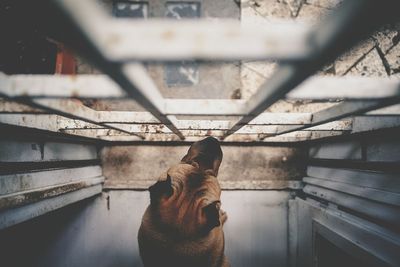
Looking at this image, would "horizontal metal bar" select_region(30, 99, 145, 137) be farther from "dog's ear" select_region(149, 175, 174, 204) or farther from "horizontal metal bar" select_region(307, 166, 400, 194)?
"horizontal metal bar" select_region(307, 166, 400, 194)

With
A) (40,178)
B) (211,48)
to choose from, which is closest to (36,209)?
(40,178)

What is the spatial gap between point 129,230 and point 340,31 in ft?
12.2

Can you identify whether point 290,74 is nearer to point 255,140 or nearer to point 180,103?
point 180,103

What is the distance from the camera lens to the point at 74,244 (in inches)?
141

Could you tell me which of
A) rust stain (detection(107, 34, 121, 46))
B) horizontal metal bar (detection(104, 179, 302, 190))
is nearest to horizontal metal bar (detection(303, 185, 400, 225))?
horizontal metal bar (detection(104, 179, 302, 190))

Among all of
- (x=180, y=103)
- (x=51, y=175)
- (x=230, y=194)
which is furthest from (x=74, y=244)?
(x=180, y=103)

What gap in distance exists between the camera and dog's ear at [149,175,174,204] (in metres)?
1.65

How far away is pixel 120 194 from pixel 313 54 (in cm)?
347

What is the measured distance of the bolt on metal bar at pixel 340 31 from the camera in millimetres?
451

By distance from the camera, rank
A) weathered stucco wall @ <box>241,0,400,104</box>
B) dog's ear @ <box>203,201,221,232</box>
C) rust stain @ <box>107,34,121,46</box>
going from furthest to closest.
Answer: weathered stucco wall @ <box>241,0,400,104</box> < dog's ear @ <box>203,201,221,232</box> < rust stain @ <box>107,34,121,46</box>

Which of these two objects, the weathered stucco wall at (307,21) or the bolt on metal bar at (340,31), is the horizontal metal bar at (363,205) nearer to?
the weathered stucco wall at (307,21)

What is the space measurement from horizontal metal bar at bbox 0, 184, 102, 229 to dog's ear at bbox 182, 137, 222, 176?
1.26 meters

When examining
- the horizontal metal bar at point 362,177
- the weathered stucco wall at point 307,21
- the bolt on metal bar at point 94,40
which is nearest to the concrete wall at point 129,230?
the horizontal metal bar at point 362,177

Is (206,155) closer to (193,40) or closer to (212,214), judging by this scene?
(212,214)
